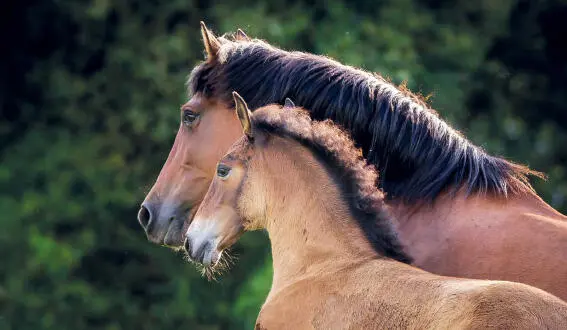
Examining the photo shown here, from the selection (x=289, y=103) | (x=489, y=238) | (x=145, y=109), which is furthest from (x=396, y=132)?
(x=145, y=109)

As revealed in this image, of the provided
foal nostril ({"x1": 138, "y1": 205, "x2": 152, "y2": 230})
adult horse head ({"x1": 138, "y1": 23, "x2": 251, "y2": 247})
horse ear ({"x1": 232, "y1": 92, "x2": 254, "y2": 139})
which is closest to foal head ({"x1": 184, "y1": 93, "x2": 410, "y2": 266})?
horse ear ({"x1": 232, "y1": 92, "x2": 254, "y2": 139})

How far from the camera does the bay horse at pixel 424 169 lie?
4281 millimetres

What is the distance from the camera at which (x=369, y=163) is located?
4.62m

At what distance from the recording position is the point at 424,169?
4.55 m

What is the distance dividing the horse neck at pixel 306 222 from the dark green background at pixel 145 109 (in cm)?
738

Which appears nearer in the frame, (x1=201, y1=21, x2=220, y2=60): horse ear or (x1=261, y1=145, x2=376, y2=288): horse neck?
(x1=261, y1=145, x2=376, y2=288): horse neck

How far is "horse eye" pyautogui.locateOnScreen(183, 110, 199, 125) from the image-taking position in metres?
5.44

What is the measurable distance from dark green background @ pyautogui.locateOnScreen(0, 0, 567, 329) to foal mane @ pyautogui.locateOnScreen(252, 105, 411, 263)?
7.42 meters

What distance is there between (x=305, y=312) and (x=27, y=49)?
428 inches

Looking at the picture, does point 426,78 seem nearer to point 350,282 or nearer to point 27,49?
point 27,49

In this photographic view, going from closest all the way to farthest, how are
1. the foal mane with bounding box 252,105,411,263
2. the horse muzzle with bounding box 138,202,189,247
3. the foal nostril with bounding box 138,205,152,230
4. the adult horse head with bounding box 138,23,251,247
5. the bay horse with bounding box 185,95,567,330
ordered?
the bay horse with bounding box 185,95,567,330 → the foal mane with bounding box 252,105,411,263 → the adult horse head with bounding box 138,23,251,247 → the horse muzzle with bounding box 138,202,189,247 → the foal nostril with bounding box 138,205,152,230

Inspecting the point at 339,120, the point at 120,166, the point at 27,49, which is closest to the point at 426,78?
the point at 120,166

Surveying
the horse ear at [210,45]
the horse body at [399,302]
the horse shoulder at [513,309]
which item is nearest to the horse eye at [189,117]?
the horse ear at [210,45]

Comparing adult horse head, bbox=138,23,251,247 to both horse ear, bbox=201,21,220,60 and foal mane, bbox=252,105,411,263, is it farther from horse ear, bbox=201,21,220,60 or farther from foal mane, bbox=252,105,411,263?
foal mane, bbox=252,105,411,263
